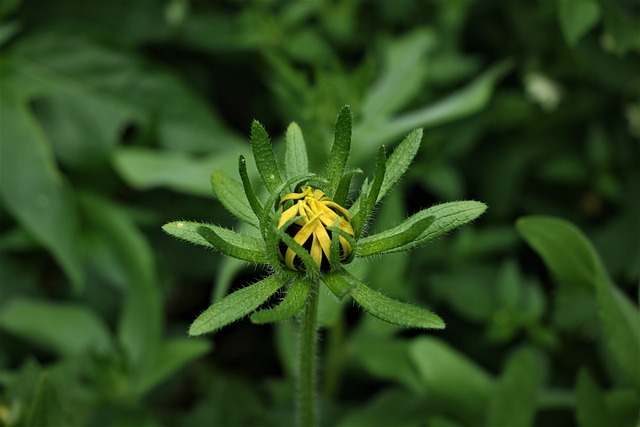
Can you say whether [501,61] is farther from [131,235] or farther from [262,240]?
[262,240]

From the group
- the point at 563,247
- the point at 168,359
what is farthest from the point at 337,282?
the point at 168,359

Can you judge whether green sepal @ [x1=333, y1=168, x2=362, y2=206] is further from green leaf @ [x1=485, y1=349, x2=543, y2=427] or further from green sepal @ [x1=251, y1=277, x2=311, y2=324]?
green leaf @ [x1=485, y1=349, x2=543, y2=427]

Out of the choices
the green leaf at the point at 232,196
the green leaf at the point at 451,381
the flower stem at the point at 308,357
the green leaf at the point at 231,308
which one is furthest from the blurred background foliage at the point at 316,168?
the green leaf at the point at 231,308

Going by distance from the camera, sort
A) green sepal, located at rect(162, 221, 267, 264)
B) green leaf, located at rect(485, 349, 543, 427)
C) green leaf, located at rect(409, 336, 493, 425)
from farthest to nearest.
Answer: green leaf, located at rect(409, 336, 493, 425) → green leaf, located at rect(485, 349, 543, 427) → green sepal, located at rect(162, 221, 267, 264)

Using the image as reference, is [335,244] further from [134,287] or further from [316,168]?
[134,287]

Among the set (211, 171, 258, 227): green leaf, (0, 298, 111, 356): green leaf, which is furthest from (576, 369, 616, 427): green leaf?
(0, 298, 111, 356): green leaf
